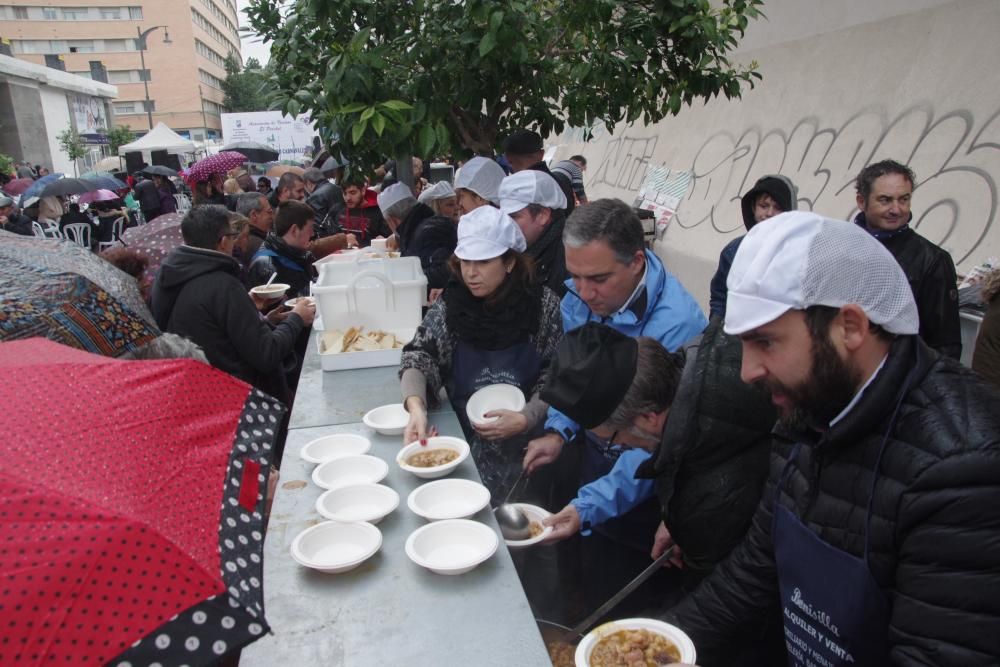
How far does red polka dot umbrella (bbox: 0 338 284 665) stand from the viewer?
923 mm

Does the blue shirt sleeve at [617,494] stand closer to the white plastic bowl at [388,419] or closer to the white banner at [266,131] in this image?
the white plastic bowl at [388,419]

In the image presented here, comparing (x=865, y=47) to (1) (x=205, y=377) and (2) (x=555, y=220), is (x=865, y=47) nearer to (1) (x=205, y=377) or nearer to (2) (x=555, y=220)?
(2) (x=555, y=220)

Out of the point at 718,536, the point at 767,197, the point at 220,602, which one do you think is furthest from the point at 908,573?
the point at 767,197

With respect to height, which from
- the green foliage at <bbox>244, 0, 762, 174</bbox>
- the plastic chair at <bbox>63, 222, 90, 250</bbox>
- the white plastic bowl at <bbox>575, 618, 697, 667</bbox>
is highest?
the green foliage at <bbox>244, 0, 762, 174</bbox>

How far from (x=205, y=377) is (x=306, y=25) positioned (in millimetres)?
2634

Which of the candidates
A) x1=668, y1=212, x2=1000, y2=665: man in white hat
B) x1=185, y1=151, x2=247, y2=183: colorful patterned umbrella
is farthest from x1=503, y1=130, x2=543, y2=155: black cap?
x1=185, y1=151, x2=247, y2=183: colorful patterned umbrella

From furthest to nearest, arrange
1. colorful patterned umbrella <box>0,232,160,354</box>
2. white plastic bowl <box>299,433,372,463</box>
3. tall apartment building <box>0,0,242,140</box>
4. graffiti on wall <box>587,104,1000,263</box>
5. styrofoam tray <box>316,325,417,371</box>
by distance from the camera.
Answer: tall apartment building <box>0,0,242,140</box> < graffiti on wall <box>587,104,1000,263</box> < styrofoam tray <box>316,325,417,371</box> < white plastic bowl <box>299,433,372,463</box> < colorful patterned umbrella <box>0,232,160,354</box>

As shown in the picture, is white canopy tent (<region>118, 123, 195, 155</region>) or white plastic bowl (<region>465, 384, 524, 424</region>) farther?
white canopy tent (<region>118, 123, 195, 155</region>)

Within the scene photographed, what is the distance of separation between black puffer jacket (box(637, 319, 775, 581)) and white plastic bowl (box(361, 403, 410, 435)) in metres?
1.30

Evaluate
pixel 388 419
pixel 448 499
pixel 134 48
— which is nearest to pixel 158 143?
pixel 388 419

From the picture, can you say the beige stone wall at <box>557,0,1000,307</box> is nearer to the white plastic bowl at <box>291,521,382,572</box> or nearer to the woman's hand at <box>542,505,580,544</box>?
the woman's hand at <box>542,505,580,544</box>

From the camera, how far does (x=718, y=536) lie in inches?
76.5

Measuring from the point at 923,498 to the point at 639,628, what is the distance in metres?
0.88

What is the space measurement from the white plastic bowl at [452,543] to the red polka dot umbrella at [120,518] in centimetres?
70
